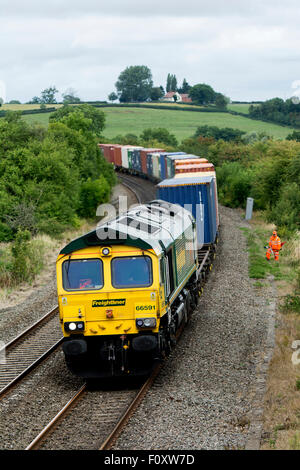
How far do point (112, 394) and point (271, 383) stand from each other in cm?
318

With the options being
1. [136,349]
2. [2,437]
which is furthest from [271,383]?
[2,437]

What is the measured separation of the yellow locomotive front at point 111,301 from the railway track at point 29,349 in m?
1.95

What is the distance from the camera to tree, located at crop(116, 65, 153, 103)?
474 feet

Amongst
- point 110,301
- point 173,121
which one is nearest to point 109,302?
point 110,301

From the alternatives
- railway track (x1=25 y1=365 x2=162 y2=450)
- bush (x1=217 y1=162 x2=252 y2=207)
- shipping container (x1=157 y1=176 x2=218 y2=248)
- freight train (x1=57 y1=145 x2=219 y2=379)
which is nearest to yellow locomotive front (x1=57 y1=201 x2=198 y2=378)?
freight train (x1=57 y1=145 x2=219 y2=379)

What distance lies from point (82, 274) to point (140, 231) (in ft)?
5.19

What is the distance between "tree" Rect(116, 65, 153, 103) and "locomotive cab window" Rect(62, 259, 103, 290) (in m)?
139

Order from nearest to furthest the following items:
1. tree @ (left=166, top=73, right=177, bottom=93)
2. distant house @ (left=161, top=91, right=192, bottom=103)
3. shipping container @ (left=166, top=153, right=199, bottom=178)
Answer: shipping container @ (left=166, top=153, right=199, bottom=178) → distant house @ (left=161, top=91, right=192, bottom=103) → tree @ (left=166, top=73, right=177, bottom=93)

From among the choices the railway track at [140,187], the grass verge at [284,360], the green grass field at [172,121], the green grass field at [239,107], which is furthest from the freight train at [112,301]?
the green grass field at [239,107]

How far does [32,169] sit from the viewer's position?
32781 millimetres

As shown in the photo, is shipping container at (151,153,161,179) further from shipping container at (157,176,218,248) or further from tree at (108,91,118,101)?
tree at (108,91,118,101)

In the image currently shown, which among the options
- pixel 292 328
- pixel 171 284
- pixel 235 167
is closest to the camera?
pixel 171 284

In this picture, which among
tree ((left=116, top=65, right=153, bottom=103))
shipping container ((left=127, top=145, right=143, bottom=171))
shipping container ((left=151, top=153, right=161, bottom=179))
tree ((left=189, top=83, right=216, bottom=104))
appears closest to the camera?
shipping container ((left=151, top=153, right=161, bottom=179))

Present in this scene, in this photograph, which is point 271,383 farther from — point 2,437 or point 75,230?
point 75,230
